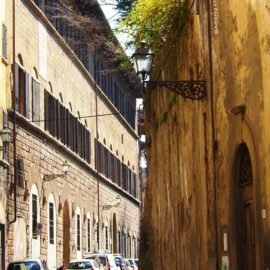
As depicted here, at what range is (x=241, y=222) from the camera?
1365 centimetres

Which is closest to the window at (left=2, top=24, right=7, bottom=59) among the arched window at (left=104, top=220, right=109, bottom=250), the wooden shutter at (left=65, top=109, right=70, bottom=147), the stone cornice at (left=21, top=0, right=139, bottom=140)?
the stone cornice at (left=21, top=0, right=139, bottom=140)

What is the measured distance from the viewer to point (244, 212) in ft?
44.7

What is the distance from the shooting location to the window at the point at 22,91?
35603mm

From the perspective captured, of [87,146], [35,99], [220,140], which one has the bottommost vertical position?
[220,140]

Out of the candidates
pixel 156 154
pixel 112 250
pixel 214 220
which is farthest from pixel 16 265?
pixel 112 250

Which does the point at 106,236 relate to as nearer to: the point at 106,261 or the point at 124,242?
the point at 124,242

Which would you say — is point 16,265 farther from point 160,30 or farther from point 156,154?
point 160,30

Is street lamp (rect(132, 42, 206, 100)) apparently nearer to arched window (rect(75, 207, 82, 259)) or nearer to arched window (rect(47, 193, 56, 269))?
arched window (rect(47, 193, 56, 269))

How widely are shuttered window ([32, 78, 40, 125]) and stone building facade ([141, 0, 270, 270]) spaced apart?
53.0 ft

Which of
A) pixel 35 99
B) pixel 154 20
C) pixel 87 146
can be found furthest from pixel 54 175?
pixel 154 20

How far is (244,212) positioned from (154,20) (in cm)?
828

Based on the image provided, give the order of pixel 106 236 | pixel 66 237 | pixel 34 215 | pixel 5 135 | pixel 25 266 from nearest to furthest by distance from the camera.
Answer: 1. pixel 25 266
2. pixel 5 135
3. pixel 34 215
4. pixel 66 237
5. pixel 106 236

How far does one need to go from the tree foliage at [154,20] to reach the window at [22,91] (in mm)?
14052

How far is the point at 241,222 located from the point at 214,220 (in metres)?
1.53
